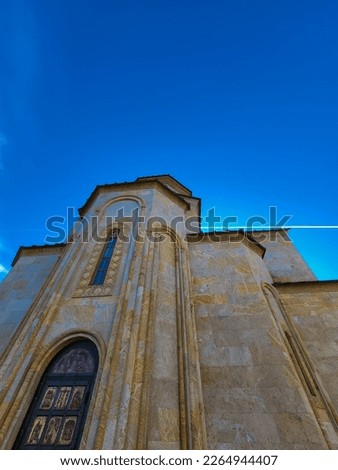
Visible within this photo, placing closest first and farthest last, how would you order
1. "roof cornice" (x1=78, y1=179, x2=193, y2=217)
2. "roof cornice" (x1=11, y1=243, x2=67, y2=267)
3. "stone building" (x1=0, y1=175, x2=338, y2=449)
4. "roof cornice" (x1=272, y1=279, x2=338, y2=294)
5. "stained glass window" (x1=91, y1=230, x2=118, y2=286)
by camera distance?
"stone building" (x1=0, y1=175, x2=338, y2=449) < "stained glass window" (x1=91, y1=230, x2=118, y2=286) < "roof cornice" (x1=272, y1=279, x2=338, y2=294) < "roof cornice" (x1=11, y1=243, x2=67, y2=267) < "roof cornice" (x1=78, y1=179, x2=193, y2=217)

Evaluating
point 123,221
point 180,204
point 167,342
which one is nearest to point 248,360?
point 167,342

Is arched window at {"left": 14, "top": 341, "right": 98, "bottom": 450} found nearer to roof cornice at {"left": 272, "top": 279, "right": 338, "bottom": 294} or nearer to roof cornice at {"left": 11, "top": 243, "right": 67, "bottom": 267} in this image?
roof cornice at {"left": 11, "top": 243, "right": 67, "bottom": 267}

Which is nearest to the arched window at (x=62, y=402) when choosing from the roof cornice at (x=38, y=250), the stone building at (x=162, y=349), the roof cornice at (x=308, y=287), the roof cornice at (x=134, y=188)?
the stone building at (x=162, y=349)

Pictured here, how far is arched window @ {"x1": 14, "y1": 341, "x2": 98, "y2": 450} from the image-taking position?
14.8 ft

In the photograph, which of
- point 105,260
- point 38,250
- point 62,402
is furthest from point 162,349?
point 38,250

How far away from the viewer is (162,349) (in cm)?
530

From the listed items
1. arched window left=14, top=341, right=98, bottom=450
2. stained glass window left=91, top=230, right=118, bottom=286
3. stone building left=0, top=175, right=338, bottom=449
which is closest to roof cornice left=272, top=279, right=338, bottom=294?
stone building left=0, top=175, right=338, bottom=449

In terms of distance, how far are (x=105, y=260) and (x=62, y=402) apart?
4.02m

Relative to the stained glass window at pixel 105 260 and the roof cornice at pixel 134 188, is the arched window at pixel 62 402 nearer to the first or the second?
the stained glass window at pixel 105 260

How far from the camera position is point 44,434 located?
4586 mm

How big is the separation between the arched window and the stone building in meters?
0.02

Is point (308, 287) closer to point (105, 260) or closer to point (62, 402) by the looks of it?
point (105, 260)

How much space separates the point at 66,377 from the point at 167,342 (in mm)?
2293

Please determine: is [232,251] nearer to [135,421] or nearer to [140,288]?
[140,288]
